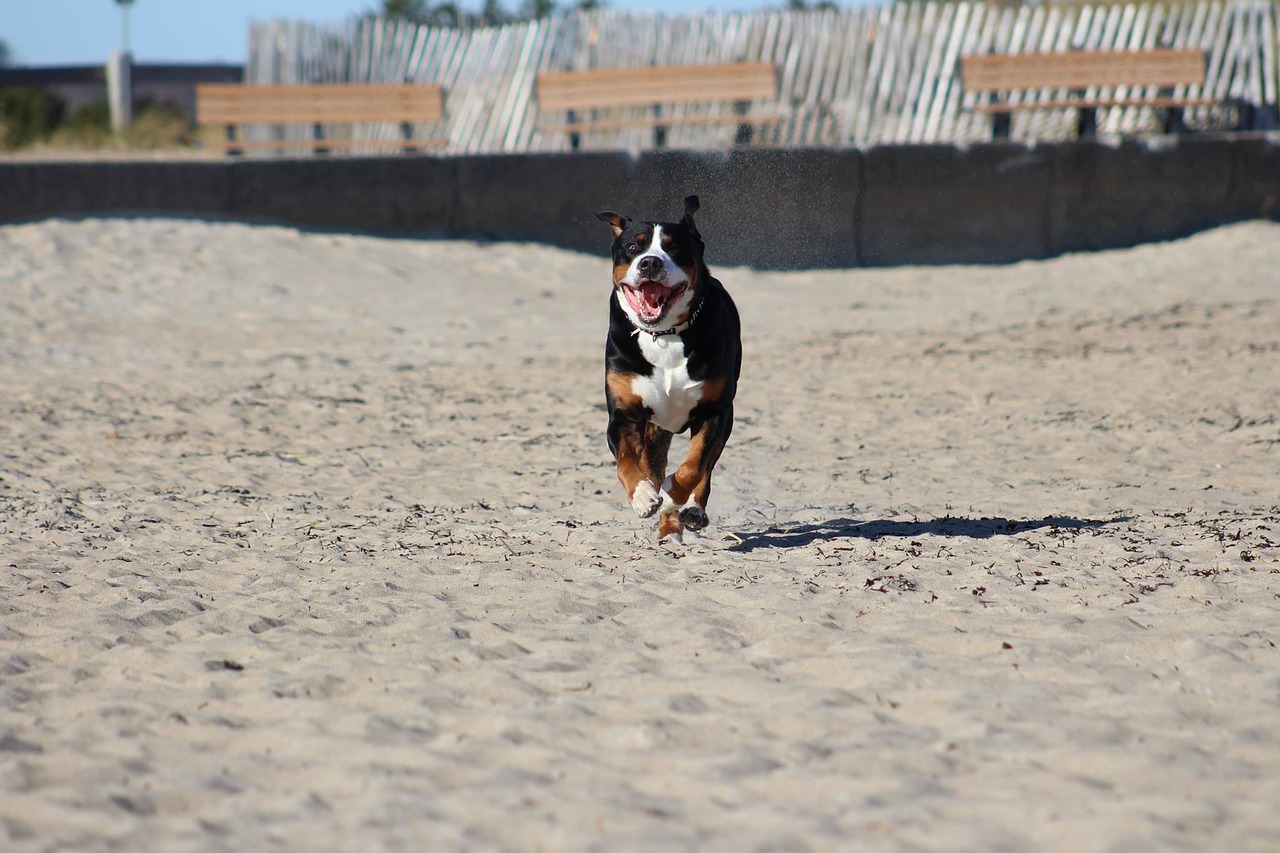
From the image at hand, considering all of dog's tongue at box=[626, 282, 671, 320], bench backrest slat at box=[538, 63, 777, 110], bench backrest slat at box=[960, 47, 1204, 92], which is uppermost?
bench backrest slat at box=[960, 47, 1204, 92]

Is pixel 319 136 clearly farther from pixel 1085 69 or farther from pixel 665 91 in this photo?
pixel 1085 69

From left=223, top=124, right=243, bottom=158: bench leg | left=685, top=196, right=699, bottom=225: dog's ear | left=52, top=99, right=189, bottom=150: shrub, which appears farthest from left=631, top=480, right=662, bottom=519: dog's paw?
left=52, top=99, right=189, bottom=150: shrub

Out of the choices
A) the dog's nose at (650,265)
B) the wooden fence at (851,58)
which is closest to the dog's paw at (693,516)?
the dog's nose at (650,265)

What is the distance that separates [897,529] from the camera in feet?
20.7

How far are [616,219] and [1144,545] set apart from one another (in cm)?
256

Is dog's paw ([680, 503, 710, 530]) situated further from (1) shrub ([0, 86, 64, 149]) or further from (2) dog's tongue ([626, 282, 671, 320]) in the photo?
(1) shrub ([0, 86, 64, 149])

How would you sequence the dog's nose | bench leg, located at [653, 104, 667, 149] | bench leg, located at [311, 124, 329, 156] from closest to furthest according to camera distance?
the dog's nose < bench leg, located at [653, 104, 667, 149] < bench leg, located at [311, 124, 329, 156]

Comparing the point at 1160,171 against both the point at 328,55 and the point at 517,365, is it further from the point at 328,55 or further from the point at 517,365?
the point at 328,55

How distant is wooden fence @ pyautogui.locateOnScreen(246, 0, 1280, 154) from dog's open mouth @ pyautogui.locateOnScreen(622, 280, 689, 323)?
1330 cm

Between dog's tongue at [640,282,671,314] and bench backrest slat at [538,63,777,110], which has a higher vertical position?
bench backrest slat at [538,63,777,110]

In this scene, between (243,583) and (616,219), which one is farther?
(616,219)

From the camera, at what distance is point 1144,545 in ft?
19.2

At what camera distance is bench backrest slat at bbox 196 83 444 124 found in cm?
1881

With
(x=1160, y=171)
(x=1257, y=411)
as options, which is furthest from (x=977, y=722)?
(x=1160, y=171)
